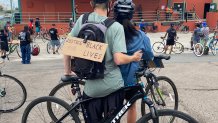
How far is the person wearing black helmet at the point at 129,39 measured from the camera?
317 centimetres

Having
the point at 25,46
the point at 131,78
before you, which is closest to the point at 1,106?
the point at 131,78

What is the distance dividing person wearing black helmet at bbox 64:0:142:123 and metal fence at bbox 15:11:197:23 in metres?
25.4

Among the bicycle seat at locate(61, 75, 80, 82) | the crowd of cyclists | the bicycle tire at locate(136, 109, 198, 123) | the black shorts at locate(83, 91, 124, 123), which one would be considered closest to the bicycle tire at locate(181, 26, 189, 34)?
the crowd of cyclists

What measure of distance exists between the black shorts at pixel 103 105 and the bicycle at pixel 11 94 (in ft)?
7.28

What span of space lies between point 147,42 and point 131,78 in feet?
1.68

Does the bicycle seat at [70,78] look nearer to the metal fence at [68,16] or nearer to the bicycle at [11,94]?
the bicycle at [11,94]

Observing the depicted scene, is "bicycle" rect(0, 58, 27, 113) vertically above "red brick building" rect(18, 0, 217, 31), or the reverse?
"red brick building" rect(18, 0, 217, 31)

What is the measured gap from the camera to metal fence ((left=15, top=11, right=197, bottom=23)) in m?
27.7

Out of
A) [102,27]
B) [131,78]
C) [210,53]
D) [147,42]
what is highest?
[102,27]

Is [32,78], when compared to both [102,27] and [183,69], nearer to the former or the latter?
[183,69]

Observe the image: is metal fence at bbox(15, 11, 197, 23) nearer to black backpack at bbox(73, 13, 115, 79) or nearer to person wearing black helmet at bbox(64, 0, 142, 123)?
person wearing black helmet at bbox(64, 0, 142, 123)

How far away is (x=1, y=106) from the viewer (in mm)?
5043

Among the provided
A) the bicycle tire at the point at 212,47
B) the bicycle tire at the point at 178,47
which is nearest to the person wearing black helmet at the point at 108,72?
the bicycle tire at the point at 212,47

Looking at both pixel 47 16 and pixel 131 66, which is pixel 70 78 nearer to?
pixel 131 66
